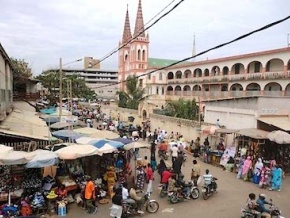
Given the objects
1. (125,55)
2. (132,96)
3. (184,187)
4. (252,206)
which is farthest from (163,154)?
(125,55)

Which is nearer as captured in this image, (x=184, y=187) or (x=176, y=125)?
(x=184, y=187)

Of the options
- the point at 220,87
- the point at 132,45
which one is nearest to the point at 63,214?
the point at 220,87

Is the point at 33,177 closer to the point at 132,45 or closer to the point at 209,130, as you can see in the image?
the point at 209,130

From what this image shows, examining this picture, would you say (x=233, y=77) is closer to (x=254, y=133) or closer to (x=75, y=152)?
(x=254, y=133)

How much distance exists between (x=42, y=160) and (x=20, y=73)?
25.1 metres

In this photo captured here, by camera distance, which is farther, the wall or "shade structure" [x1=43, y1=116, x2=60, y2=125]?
the wall

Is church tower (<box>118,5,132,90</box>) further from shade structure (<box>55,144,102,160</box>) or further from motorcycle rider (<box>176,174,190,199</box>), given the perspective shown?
motorcycle rider (<box>176,174,190,199</box>)

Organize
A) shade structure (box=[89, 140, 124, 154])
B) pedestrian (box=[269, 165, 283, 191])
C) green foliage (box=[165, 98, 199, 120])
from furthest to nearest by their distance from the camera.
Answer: green foliage (box=[165, 98, 199, 120])
pedestrian (box=[269, 165, 283, 191])
shade structure (box=[89, 140, 124, 154])

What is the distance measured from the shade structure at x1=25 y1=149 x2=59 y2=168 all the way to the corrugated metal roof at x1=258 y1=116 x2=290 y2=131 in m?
11.9

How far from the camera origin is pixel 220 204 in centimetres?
1136

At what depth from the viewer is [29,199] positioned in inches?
405

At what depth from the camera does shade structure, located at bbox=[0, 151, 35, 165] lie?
9857mm

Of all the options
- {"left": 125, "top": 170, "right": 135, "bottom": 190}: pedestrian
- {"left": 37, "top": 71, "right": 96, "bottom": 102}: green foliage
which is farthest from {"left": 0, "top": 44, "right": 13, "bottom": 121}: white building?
{"left": 37, "top": 71, "right": 96, "bottom": 102}: green foliage

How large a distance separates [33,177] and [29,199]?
1196 millimetres
